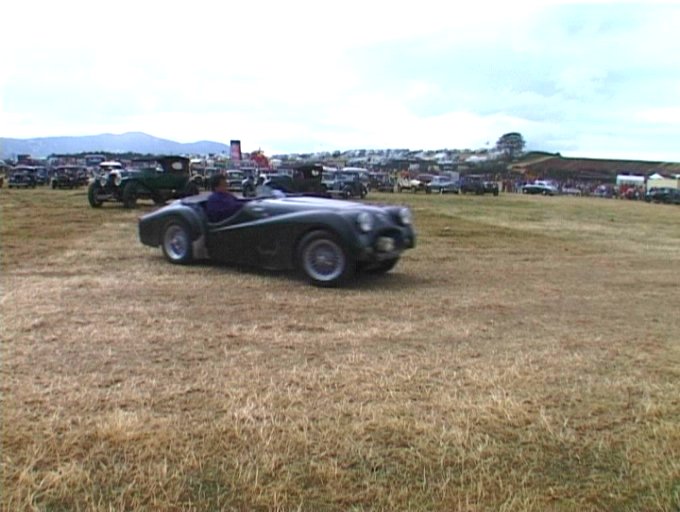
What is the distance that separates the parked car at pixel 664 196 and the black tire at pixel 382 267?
4618 cm

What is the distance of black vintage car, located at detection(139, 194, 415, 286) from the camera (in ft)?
21.8

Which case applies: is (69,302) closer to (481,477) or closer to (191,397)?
(191,397)

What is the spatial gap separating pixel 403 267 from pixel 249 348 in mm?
4483

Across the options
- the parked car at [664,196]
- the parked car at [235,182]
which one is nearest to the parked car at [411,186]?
the parked car at [235,182]

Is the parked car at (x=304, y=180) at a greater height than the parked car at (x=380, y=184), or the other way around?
the parked car at (x=304, y=180)

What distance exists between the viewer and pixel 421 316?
536 centimetres

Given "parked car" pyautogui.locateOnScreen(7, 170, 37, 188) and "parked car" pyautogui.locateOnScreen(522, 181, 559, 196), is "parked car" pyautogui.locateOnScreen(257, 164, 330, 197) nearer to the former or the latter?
"parked car" pyautogui.locateOnScreen(7, 170, 37, 188)

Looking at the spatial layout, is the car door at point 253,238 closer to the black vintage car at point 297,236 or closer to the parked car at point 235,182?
the black vintage car at point 297,236

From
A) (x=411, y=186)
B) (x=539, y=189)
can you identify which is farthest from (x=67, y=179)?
(x=539, y=189)

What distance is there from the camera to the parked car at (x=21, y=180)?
36.2m

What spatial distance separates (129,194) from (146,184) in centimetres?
64

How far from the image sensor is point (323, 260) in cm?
677

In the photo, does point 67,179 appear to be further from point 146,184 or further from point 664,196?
point 664,196

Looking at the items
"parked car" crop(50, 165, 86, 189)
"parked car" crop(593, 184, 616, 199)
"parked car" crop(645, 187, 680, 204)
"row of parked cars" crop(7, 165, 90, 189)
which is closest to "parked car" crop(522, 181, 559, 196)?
"parked car" crop(593, 184, 616, 199)
